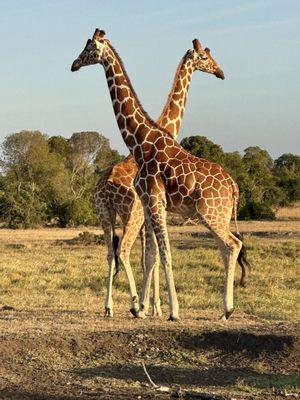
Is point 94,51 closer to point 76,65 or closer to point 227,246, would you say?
point 76,65

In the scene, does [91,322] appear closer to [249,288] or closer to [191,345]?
[191,345]

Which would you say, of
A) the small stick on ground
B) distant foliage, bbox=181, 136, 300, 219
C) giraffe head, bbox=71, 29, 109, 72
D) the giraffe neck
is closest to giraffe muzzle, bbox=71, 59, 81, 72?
giraffe head, bbox=71, 29, 109, 72

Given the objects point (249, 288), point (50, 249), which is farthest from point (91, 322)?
point (50, 249)

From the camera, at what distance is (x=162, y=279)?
55.0ft

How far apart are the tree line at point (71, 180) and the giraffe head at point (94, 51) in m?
28.5

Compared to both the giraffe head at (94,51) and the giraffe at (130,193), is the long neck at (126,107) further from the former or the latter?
the giraffe at (130,193)

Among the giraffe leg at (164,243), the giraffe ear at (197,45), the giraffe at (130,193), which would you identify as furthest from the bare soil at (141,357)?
the giraffe ear at (197,45)

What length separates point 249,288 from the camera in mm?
15586

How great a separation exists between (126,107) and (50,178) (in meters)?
36.7

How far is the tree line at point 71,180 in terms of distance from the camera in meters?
39.6

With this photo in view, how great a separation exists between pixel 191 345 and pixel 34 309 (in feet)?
11.3

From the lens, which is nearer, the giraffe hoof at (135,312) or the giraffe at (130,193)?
the giraffe hoof at (135,312)

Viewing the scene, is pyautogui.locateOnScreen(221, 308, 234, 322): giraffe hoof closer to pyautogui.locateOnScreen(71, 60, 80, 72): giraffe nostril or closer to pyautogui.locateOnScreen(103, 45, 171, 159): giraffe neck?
pyautogui.locateOnScreen(103, 45, 171, 159): giraffe neck

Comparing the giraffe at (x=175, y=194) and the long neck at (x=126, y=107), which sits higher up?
the long neck at (x=126, y=107)
